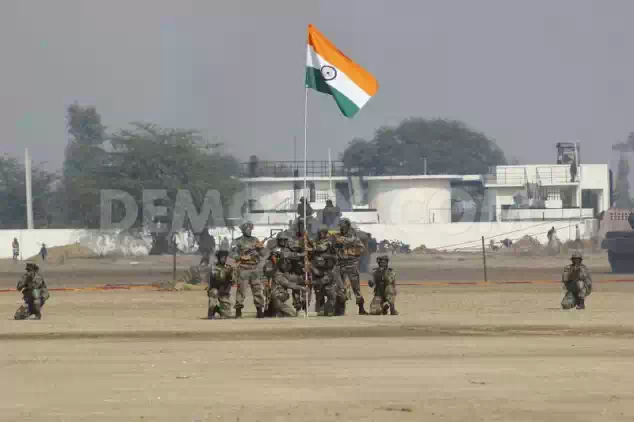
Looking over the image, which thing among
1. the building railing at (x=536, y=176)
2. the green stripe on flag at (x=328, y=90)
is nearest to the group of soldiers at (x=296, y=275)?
the green stripe on flag at (x=328, y=90)

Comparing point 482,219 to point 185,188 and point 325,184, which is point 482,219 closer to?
point 325,184

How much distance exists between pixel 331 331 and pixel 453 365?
4617mm

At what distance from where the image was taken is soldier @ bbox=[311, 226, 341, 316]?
2130 centimetres

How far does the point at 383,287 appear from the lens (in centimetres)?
2180

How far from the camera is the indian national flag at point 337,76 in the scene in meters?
22.4

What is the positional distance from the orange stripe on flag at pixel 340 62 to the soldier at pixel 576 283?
14.8 ft

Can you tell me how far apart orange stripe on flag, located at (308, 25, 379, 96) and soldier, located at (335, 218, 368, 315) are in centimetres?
232

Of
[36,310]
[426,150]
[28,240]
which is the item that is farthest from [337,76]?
[426,150]

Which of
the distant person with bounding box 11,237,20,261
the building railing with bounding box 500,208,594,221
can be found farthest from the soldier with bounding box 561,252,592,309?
the building railing with bounding box 500,208,594,221

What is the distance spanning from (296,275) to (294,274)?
35 mm

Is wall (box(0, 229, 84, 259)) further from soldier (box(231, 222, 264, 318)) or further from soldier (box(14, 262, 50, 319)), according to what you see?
soldier (box(231, 222, 264, 318))

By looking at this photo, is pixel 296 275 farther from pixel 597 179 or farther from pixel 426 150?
pixel 426 150

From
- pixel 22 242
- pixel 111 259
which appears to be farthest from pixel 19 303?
pixel 22 242

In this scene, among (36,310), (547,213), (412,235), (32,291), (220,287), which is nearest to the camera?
(220,287)
